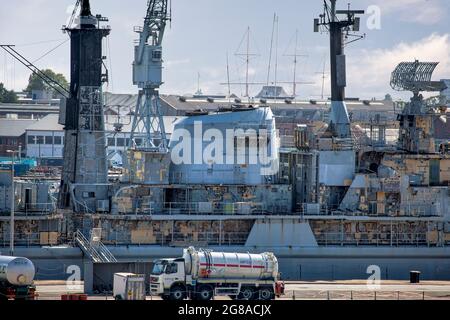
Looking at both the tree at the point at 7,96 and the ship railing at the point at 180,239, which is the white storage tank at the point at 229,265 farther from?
the tree at the point at 7,96

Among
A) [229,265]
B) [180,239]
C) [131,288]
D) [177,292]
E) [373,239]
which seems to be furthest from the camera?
[373,239]

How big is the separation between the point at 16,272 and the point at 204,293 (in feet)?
23.0

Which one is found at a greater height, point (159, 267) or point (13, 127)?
point (13, 127)

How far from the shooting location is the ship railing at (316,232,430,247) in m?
63.8

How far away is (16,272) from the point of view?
50375mm

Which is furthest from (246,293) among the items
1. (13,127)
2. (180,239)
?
(13,127)

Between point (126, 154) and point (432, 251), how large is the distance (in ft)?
48.8

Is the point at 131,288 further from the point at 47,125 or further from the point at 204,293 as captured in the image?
the point at 47,125

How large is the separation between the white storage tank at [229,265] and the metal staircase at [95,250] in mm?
7693

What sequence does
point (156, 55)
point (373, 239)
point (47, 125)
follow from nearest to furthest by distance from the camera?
point (373, 239)
point (156, 55)
point (47, 125)

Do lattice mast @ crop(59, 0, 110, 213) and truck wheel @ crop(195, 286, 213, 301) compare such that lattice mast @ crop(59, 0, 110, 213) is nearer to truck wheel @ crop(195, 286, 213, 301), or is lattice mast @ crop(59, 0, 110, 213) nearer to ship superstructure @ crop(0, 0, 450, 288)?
ship superstructure @ crop(0, 0, 450, 288)

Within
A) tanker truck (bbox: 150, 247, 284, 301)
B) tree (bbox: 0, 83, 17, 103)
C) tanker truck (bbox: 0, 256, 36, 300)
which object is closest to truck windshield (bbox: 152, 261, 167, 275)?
tanker truck (bbox: 150, 247, 284, 301)

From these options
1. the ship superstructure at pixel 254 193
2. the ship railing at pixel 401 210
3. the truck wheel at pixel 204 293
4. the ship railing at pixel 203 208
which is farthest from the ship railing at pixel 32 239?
→ the ship railing at pixel 401 210

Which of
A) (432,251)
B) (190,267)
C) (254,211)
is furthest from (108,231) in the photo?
(432,251)
